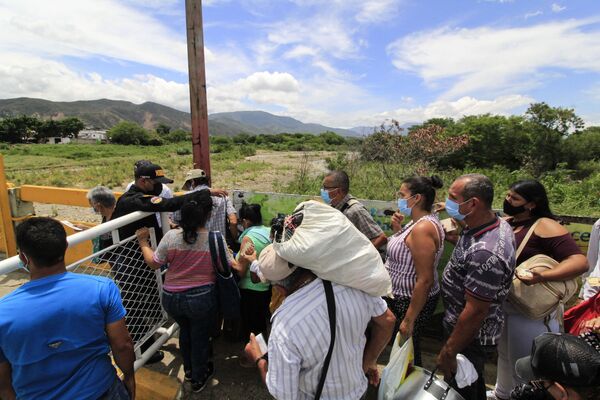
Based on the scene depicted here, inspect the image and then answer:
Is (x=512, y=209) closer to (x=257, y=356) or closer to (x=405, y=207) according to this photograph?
(x=405, y=207)

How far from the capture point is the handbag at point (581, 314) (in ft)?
Result: 7.23

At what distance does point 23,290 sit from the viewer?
57.5 inches

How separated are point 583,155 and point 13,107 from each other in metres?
240

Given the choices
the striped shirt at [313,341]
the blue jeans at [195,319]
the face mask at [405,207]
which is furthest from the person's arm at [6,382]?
the face mask at [405,207]

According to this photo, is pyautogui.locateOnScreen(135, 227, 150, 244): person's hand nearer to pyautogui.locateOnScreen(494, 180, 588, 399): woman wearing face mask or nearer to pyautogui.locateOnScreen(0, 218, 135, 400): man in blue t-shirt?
pyautogui.locateOnScreen(0, 218, 135, 400): man in blue t-shirt

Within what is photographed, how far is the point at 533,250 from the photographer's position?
2.23 meters

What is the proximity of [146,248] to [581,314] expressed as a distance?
3260 mm

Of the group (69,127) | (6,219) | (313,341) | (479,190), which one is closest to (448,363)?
(479,190)

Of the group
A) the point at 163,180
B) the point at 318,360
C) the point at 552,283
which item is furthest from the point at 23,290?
the point at 552,283

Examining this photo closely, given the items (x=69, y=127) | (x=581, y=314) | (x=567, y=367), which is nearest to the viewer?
(x=567, y=367)

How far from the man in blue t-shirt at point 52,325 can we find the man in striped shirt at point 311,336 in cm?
85

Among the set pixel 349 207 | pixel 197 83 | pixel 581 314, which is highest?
pixel 197 83

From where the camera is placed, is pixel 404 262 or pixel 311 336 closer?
pixel 311 336

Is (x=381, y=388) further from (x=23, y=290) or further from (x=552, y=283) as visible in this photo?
(x=23, y=290)
